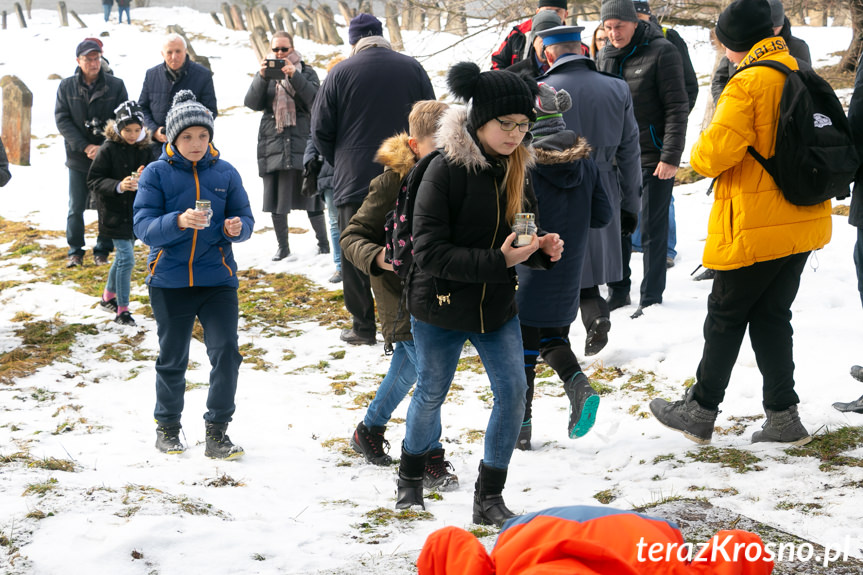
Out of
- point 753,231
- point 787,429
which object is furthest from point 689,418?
point 753,231

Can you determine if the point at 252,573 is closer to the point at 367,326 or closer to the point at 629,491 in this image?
the point at 629,491

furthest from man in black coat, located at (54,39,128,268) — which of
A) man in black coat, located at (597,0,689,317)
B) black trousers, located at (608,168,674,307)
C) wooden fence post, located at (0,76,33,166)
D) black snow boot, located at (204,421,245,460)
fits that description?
wooden fence post, located at (0,76,33,166)

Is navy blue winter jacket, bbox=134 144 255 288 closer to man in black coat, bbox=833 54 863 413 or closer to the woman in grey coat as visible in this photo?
man in black coat, bbox=833 54 863 413

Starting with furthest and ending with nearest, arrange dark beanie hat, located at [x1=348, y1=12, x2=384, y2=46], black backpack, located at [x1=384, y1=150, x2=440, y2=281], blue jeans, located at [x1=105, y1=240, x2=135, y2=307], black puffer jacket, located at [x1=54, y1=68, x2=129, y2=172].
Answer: black puffer jacket, located at [x1=54, y1=68, x2=129, y2=172] < blue jeans, located at [x1=105, y1=240, x2=135, y2=307] < dark beanie hat, located at [x1=348, y1=12, x2=384, y2=46] < black backpack, located at [x1=384, y1=150, x2=440, y2=281]

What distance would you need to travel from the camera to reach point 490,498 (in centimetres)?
376

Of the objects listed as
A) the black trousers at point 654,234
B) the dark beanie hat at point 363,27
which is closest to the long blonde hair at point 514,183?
the black trousers at point 654,234

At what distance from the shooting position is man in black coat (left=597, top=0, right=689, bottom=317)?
6.43 metres

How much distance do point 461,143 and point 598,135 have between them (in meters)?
Result: 2.38

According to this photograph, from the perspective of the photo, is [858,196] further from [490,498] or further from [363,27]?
[363,27]

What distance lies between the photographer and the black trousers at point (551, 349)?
4695 millimetres

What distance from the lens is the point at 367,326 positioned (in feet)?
23.2

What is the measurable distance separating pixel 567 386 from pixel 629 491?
2.45 ft

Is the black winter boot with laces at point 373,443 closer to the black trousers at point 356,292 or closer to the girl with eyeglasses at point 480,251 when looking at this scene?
the girl with eyeglasses at point 480,251

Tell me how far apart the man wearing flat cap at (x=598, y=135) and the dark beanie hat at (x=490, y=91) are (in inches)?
74.1
